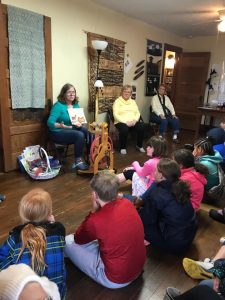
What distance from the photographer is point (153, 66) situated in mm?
5730

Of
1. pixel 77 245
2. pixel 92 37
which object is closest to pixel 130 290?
pixel 77 245

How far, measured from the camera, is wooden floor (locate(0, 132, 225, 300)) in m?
1.61

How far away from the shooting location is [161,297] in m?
1.59

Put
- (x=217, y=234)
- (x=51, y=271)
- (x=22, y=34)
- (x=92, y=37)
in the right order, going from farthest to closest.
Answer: (x=92, y=37) < (x=22, y=34) < (x=217, y=234) < (x=51, y=271)

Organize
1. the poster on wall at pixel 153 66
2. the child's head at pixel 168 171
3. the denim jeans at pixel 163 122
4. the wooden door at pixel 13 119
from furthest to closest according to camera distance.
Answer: the poster on wall at pixel 153 66
the denim jeans at pixel 163 122
the wooden door at pixel 13 119
the child's head at pixel 168 171

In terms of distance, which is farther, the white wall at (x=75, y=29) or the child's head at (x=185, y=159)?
the white wall at (x=75, y=29)

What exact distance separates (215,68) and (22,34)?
15.8 ft

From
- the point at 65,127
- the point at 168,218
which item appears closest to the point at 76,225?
the point at 168,218

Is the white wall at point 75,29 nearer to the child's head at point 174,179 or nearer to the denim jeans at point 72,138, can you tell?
the denim jeans at point 72,138

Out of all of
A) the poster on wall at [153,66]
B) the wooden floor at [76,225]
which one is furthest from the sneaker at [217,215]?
the poster on wall at [153,66]

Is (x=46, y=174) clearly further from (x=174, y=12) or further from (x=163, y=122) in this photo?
(x=174, y=12)

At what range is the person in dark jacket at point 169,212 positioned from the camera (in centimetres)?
179

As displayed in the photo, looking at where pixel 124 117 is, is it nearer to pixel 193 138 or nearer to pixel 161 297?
pixel 193 138

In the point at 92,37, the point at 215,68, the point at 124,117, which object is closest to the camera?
the point at 92,37
